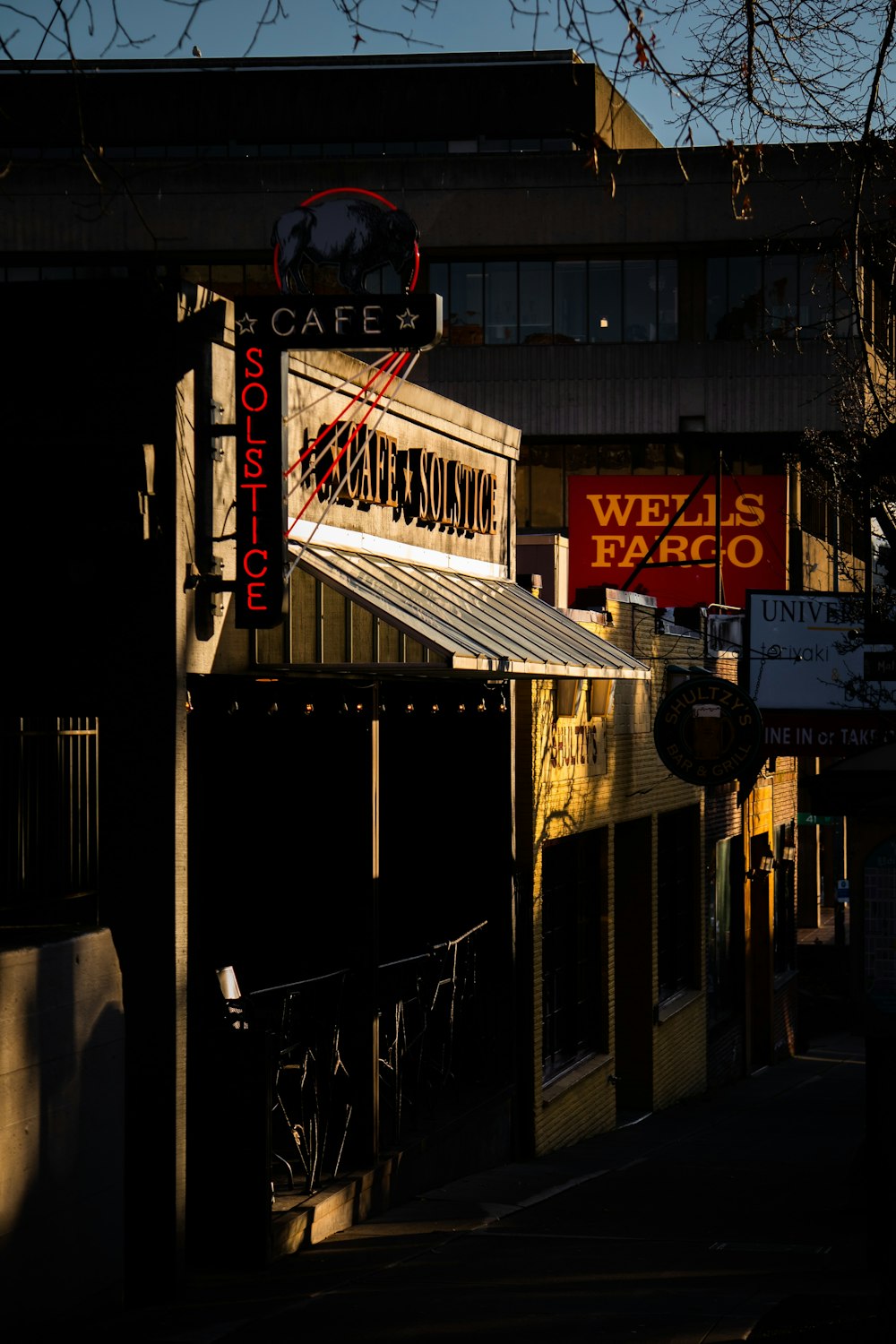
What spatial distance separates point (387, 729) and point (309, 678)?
326 cm

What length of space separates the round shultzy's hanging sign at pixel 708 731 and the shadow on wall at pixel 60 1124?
1011 centimetres

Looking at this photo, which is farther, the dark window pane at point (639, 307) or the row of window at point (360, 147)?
the row of window at point (360, 147)

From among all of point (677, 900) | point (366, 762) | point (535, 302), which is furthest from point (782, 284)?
point (366, 762)

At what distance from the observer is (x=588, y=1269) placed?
1044cm

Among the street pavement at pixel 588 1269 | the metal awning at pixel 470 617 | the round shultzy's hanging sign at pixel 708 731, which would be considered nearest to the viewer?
the street pavement at pixel 588 1269

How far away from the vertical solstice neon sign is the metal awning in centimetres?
63

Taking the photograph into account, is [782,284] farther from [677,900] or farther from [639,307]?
[677,900]

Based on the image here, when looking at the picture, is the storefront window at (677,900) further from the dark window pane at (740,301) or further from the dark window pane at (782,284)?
the dark window pane at (782,284)

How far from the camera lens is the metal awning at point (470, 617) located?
36.6 feet

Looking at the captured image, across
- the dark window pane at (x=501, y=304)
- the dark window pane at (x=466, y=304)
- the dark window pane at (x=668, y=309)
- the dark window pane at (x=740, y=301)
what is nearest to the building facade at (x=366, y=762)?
the dark window pane at (x=740, y=301)

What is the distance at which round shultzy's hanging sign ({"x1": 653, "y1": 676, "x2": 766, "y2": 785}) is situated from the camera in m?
18.5

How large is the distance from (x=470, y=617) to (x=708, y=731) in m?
6.32

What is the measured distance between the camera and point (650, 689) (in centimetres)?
2042

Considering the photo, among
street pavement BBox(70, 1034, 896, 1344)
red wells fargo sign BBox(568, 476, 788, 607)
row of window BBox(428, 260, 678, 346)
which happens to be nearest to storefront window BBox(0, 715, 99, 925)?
street pavement BBox(70, 1034, 896, 1344)
